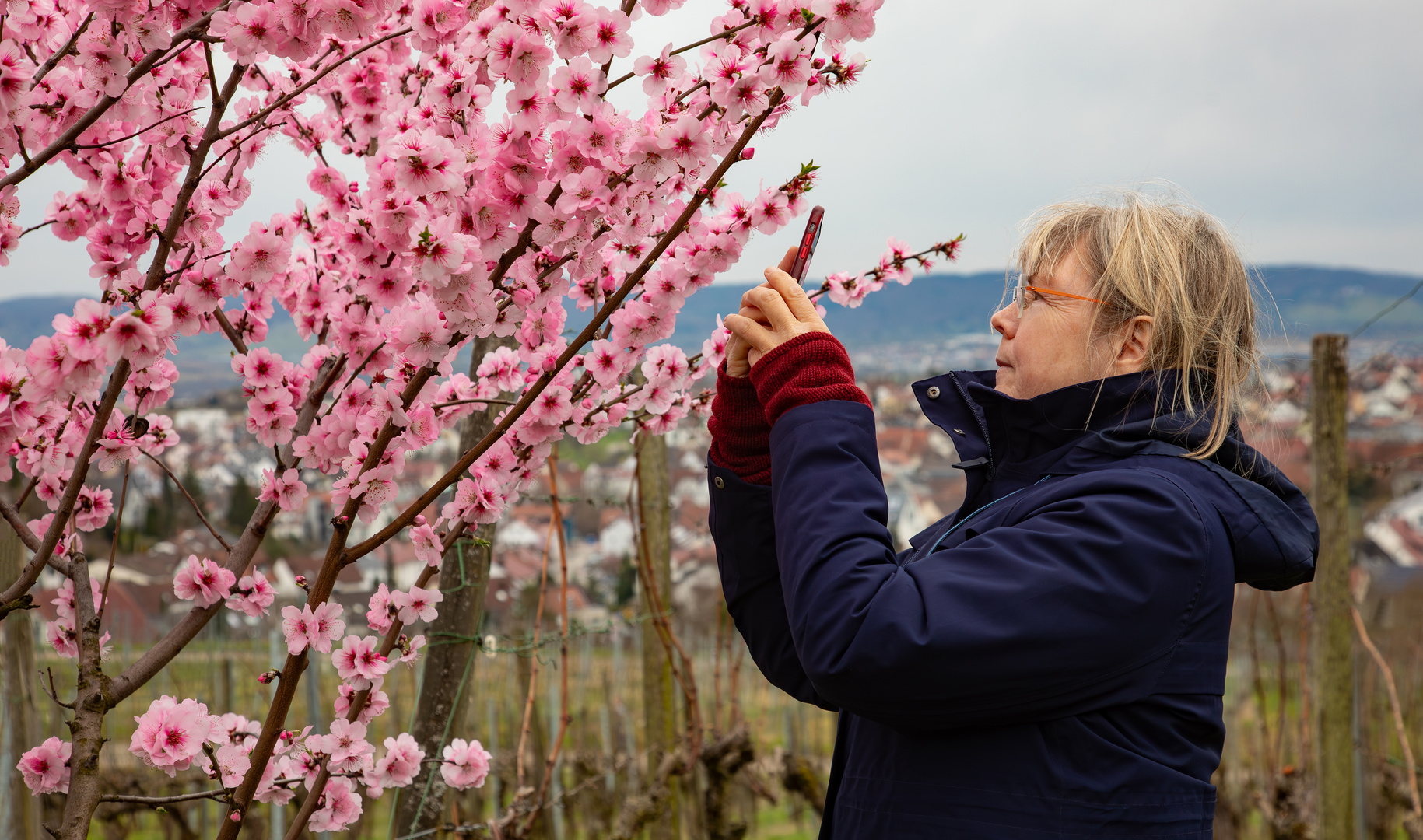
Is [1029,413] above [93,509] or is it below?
above

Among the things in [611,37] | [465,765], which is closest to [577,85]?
[611,37]

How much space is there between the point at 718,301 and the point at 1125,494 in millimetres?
956

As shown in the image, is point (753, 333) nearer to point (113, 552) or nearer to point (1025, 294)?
point (1025, 294)

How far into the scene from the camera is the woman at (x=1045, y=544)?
103cm

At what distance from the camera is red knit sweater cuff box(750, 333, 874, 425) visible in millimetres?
1171

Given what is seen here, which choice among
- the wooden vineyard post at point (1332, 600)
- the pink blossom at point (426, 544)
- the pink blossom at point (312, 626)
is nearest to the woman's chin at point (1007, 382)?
the pink blossom at point (426, 544)

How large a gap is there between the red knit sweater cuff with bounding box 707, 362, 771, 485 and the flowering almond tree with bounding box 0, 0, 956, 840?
0.21 meters

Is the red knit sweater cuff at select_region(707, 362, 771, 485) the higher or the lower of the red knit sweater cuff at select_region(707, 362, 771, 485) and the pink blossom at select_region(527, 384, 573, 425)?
the lower

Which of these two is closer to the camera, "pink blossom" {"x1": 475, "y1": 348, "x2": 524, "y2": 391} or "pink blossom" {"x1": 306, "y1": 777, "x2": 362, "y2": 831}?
"pink blossom" {"x1": 306, "y1": 777, "x2": 362, "y2": 831}

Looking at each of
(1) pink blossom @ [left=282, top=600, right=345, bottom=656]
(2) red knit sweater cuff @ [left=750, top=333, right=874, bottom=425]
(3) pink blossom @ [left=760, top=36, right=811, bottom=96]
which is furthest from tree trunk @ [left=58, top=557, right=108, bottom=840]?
(3) pink blossom @ [left=760, top=36, right=811, bottom=96]

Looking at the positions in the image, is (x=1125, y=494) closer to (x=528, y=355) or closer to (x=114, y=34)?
(x=528, y=355)

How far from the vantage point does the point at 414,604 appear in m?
1.51

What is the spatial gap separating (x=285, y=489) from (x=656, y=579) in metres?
2.37

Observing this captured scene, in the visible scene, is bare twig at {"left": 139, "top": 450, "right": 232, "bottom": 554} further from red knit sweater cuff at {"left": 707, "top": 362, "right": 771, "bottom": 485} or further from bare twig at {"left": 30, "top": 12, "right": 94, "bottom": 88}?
red knit sweater cuff at {"left": 707, "top": 362, "right": 771, "bottom": 485}
